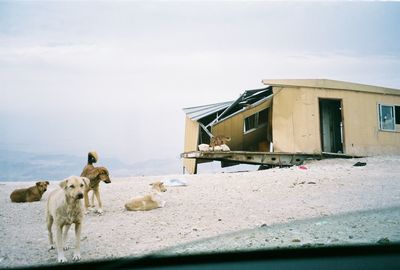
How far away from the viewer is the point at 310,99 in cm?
1012

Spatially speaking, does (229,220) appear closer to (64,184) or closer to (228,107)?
(64,184)

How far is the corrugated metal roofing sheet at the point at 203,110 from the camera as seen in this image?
1062cm

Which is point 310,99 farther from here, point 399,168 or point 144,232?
point 144,232

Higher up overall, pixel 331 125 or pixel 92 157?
pixel 331 125

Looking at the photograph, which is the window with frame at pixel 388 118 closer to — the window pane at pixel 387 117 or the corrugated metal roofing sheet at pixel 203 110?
the window pane at pixel 387 117

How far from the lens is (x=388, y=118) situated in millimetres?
10688

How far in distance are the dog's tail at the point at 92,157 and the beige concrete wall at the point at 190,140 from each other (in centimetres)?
594

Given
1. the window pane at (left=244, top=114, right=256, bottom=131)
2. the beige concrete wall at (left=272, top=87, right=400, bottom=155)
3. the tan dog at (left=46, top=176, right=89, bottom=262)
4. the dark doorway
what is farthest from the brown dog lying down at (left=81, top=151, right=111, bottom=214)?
the dark doorway

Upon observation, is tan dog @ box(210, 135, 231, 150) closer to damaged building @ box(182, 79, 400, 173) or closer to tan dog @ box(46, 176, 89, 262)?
damaged building @ box(182, 79, 400, 173)

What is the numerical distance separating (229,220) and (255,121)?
7415mm

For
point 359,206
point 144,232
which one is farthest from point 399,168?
point 144,232

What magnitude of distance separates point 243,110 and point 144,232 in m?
7.26

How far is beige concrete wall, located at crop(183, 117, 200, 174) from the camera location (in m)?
10.7

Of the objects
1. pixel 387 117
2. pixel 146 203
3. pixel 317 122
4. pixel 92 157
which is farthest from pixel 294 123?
pixel 92 157
